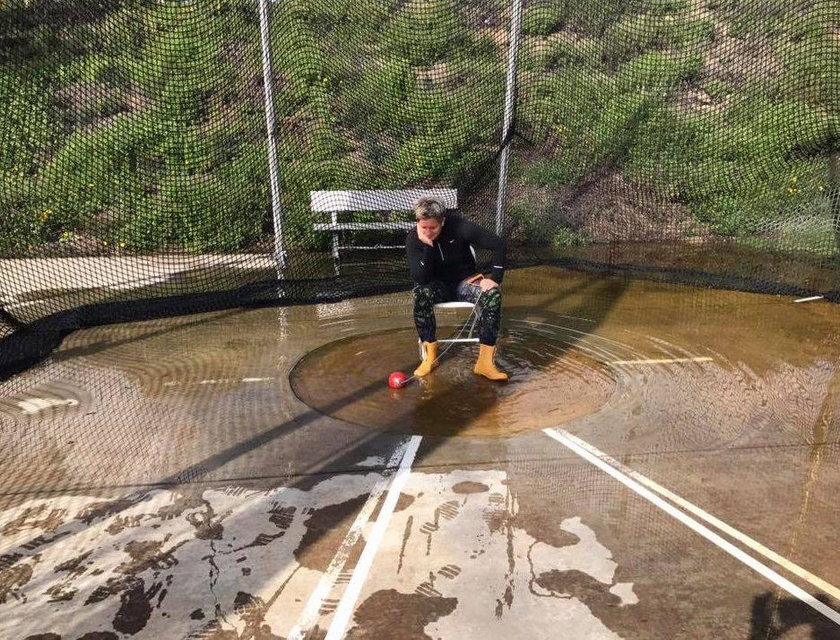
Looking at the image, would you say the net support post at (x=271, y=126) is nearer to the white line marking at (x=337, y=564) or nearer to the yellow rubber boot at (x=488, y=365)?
the yellow rubber boot at (x=488, y=365)

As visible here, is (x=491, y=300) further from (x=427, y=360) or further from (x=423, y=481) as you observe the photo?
(x=423, y=481)

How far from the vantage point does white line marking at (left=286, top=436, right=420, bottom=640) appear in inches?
103

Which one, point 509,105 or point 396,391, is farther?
point 509,105

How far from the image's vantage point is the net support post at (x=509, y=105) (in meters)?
7.58

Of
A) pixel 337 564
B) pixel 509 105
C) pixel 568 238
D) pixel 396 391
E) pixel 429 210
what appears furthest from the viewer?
pixel 568 238

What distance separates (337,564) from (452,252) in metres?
3.02

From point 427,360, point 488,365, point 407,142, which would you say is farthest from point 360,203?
point 488,365

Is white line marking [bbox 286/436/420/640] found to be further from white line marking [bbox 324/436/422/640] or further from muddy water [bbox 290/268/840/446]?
muddy water [bbox 290/268/840/446]

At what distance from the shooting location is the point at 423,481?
3639 mm

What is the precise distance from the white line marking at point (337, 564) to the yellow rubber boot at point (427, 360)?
1.33m

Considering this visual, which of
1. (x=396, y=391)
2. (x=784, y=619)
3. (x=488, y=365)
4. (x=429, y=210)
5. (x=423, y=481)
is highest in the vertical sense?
(x=429, y=210)

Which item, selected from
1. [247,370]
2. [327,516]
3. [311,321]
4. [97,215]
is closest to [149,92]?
[97,215]

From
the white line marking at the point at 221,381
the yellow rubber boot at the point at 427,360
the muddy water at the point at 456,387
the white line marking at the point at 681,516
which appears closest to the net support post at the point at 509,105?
the muddy water at the point at 456,387

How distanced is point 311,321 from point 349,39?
4202mm
